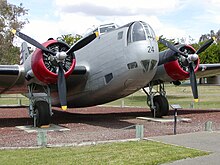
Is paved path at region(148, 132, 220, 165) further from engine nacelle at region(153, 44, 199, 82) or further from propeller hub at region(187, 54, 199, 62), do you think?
engine nacelle at region(153, 44, 199, 82)

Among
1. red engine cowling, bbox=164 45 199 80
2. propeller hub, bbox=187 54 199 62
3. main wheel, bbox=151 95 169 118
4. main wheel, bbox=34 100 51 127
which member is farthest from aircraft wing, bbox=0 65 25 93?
propeller hub, bbox=187 54 199 62

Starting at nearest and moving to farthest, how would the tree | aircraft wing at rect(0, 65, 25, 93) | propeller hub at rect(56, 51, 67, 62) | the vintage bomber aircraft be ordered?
propeller hub at rect(56, 51, 67, 62) < the vintage bomber aircraft < aircraft wing at rect(0, 65, 25, 93) < the tree

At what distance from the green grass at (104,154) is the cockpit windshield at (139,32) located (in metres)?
4.89

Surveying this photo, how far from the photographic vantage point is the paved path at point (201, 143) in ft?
22.3

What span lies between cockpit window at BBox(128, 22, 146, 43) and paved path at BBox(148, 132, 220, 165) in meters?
3.95

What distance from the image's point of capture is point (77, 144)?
8789mm

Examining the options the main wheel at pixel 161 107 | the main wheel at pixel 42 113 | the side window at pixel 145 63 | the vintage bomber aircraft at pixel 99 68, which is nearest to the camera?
the side window at pixel 145 63

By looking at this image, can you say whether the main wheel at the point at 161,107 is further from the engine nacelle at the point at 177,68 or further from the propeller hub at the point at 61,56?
the propeller hub at the point at 61,56

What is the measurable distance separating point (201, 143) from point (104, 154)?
282 centimetres

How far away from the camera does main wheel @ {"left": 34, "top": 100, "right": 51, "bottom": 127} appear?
42.5ft

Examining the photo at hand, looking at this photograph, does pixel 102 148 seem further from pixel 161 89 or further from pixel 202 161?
pixel 161 89

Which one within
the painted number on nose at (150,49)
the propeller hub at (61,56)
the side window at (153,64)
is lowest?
the side window at (153,64)

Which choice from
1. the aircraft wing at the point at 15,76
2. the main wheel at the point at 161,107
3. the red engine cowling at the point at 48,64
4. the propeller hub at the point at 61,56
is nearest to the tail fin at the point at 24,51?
the aircraft wing at the point at 15,76

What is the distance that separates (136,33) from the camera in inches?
491
